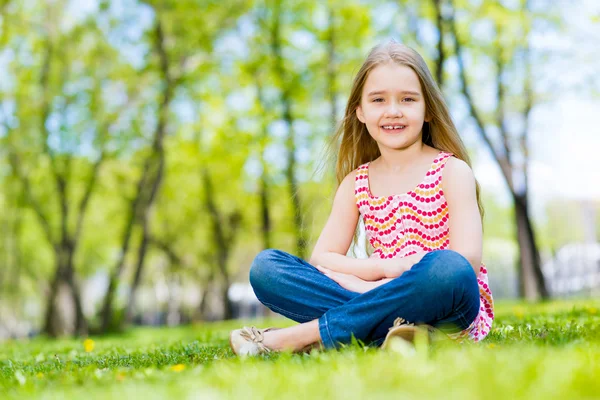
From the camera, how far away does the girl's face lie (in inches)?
163

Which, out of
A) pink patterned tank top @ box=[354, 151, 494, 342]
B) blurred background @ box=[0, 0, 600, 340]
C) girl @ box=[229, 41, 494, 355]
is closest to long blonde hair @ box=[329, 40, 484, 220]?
girl @ box=[229, 41, 494, 355]

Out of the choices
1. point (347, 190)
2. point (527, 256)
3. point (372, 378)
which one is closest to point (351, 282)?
point (347, 190)

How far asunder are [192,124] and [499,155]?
36.4 feet

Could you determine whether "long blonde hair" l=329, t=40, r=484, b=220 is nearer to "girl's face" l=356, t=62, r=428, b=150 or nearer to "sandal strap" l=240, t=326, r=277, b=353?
"girl's face" l=356, t=62, r=428, b=150

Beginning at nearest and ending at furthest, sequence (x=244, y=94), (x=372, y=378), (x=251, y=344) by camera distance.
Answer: (x=372, y=378), (x=251, y=344), (x=244, y=94)

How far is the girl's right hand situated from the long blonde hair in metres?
0.60

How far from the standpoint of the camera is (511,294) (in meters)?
29.9

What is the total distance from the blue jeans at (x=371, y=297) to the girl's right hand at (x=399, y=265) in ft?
0.70

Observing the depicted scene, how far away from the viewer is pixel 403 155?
428 centimetres

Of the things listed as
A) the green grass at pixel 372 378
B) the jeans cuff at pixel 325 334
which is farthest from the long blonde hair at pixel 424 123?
the green grass at pixel 372 378

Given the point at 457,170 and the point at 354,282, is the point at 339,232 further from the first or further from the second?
the point at 457,170

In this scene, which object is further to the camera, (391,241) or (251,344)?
(391,241)

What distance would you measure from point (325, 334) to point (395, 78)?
1585 millimetres

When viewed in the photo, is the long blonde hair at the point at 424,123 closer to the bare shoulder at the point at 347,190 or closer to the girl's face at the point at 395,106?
the girl's face at the point at 395,106
